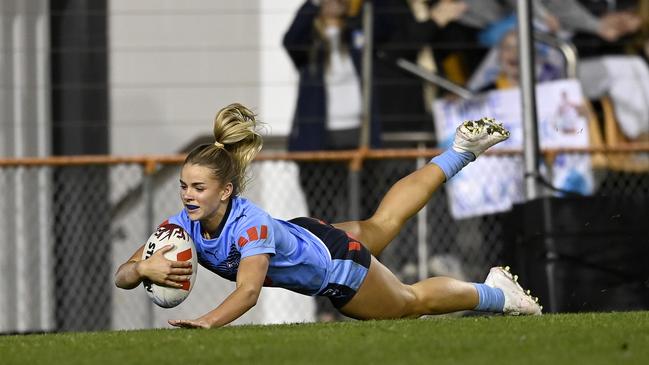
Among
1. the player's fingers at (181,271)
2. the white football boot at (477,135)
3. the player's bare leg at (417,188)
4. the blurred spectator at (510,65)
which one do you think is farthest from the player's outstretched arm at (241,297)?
the blurred spectator at (510,65)

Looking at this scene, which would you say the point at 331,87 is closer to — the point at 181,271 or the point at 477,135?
the point at 477,135

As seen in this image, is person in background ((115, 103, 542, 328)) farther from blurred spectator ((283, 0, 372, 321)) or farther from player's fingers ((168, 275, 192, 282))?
blurred spectator ((283, 0, 372, 321))

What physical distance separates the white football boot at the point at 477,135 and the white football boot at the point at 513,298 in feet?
2.23

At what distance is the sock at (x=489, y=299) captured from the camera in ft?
25.3

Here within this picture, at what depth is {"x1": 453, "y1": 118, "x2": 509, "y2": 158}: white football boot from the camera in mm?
8055

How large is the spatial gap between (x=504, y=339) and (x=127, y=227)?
209 inches

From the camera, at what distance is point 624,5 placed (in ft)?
36.2

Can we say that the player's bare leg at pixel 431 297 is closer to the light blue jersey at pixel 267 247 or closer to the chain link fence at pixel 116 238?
the light blue jersey at pixel 267 247

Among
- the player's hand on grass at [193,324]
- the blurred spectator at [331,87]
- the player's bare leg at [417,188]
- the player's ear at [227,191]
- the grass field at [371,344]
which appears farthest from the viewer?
the blurred spectator at [331,87]

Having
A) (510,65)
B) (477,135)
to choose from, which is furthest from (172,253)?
(510,65)

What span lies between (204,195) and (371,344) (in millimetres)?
1346

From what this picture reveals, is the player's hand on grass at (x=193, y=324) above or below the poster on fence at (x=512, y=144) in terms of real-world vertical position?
below

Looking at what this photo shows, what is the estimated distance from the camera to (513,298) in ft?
25.5

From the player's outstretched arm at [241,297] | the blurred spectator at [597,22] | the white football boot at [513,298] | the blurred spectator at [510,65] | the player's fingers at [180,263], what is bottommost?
the white football boot at [513,298]
